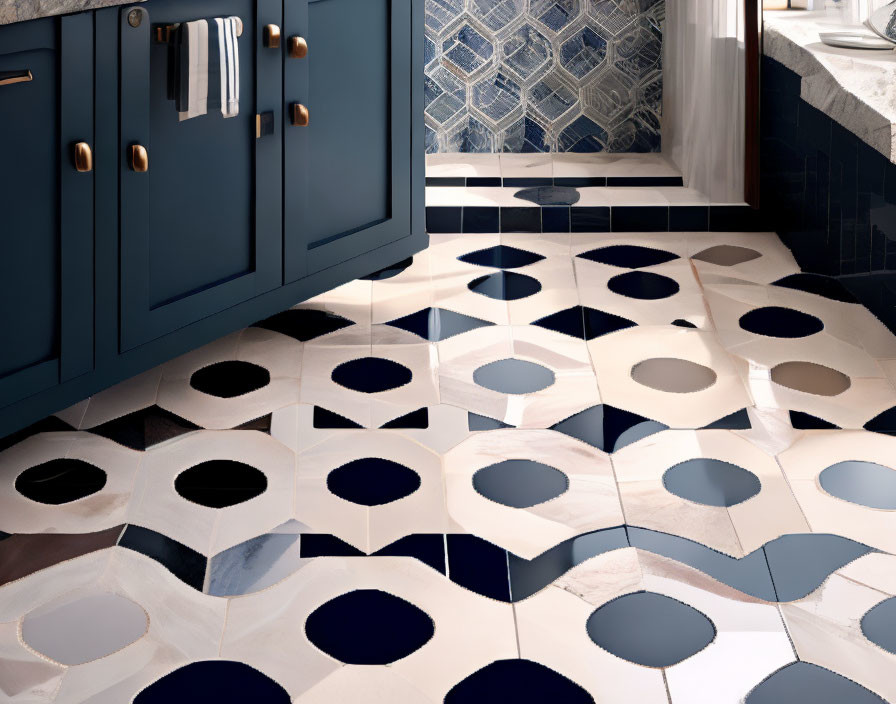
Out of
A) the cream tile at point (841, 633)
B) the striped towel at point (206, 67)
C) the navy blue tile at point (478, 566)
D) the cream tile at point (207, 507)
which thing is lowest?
the cream tile at point (841, 633)

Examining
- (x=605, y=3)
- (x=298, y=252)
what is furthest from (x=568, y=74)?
(x=298, y=252)

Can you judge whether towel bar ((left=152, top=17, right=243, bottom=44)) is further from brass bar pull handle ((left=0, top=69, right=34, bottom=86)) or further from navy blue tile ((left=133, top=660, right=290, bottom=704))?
navy blue tile ((left=133, top=660, right=290, bottom=704))

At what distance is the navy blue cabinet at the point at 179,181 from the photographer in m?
1.98

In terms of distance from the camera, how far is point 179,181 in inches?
89.3

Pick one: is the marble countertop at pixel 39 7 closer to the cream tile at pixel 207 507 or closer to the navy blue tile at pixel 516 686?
the cream tile at pixel 207 507

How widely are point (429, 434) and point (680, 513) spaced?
0.54 m

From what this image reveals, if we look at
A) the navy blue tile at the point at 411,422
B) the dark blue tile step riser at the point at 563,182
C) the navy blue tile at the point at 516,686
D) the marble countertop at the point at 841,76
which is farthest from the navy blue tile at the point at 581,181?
the navy blue tile at the point at 516,686

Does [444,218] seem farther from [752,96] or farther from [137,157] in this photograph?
[137,157]

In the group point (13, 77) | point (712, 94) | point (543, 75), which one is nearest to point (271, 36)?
point (13, 77)

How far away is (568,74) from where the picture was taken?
13.8 feet

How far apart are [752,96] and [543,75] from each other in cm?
94

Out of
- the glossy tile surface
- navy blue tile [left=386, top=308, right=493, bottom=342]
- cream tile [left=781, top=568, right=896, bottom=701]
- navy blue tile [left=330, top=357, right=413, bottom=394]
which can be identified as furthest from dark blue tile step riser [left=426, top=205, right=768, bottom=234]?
cream tile [left=781, top=568, right=896, bottom=701]

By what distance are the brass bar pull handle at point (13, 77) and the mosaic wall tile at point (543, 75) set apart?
2465 mm

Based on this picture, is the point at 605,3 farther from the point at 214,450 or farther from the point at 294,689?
the point at 294,689
